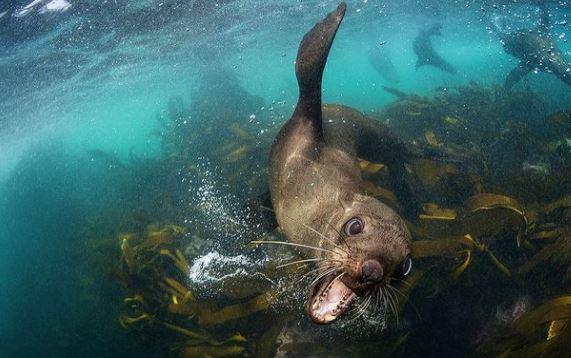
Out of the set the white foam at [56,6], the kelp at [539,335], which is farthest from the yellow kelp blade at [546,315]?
the white foam at [56,6]

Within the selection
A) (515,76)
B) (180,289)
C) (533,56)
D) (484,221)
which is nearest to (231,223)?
(180,289)

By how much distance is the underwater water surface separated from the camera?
341 centimetres

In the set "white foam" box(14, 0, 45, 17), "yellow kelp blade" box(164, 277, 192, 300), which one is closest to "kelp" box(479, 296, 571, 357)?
"yellow kelp blade" box(164, 277, 192, 300)

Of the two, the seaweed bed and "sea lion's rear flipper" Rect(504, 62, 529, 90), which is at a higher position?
the seaweed bed

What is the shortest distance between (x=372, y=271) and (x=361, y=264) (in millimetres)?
77

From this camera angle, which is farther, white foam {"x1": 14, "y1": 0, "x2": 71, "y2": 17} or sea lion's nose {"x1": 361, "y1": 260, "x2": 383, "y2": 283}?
white foam {"x1": 14, "y1": 0, "x2": 71, "y2": 17}

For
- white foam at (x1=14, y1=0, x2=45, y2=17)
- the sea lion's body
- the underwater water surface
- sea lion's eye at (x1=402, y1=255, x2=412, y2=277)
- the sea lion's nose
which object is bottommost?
the underwater water surface

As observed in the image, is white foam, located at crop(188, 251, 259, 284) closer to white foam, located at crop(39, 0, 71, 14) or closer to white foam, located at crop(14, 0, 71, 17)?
white foam, located at crop(14, 0, 71, 17)

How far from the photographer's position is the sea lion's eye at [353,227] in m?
2.03

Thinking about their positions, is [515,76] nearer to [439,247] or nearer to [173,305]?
[439,247]

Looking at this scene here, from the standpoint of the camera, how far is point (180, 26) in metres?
15.1

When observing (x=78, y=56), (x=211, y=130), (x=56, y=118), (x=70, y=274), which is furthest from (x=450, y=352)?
(x=56, y=118)

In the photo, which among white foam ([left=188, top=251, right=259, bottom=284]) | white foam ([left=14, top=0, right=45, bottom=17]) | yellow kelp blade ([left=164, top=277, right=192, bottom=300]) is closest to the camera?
yellow kelp blade ([left=164, top=277, right=192, bottom=300])

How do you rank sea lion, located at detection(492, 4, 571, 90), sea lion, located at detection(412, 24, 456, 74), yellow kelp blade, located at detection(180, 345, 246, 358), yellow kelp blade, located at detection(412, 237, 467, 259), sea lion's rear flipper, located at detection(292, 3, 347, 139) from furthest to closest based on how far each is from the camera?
sea lion, located at detection(412, 24, 456, 74) → sea lion, located at detection(492, 4, 571, 90) → yellow kelp blade, located at detection(180, 345, 246, 358) → yellow kelp blade, located at detection(412, 237, 467, 259) → sea lion's rear flipper, located at detection(292, 3, 347, 139)
